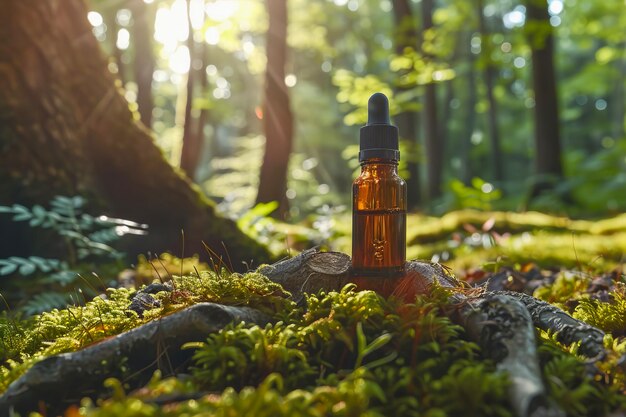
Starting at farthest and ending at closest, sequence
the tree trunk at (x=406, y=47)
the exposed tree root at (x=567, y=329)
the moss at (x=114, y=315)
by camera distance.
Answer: the tree trunk at (x=406, y=47) < the moss at (x=114, y=315) < the exposed tree root at (x=567, y=329)

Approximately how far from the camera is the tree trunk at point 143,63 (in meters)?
16.5

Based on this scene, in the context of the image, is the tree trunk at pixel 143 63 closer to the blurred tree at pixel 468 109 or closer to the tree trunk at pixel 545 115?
the tree trunk at pixel 545 115

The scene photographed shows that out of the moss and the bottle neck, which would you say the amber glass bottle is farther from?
the moss

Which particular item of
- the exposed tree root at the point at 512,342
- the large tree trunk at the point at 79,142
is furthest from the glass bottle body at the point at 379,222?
the large tree trunk at the point at 79,142

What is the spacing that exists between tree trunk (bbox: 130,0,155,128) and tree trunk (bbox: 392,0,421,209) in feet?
26.3

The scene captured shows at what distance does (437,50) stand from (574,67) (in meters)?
30.9

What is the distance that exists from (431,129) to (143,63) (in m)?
10.3

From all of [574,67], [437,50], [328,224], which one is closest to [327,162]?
[437,50]

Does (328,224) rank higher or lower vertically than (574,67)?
lower

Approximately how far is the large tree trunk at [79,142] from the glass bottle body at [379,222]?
8.95 feet

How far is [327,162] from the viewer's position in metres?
33.0

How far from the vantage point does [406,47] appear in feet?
46.3

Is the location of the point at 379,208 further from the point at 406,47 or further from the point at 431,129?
the point at 431,129

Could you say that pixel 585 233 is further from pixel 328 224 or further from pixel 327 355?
pixel 327 355
